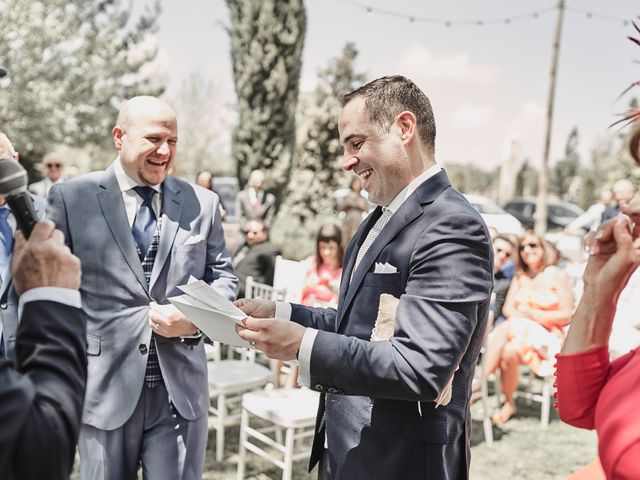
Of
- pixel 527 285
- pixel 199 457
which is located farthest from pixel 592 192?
pixel 199 457

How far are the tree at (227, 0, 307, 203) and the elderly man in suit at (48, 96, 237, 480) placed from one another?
1201 centimetres

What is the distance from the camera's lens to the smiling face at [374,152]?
1.96 meters

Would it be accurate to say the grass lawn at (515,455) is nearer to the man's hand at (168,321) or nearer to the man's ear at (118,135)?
the man's hand at (168,321)

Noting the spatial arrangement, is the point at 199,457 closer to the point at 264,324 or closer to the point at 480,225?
the point at 264,324

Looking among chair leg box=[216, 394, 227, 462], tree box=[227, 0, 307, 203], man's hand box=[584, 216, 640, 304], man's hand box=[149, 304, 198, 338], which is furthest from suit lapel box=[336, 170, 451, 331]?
tree box=[227, 0, 307, 203]

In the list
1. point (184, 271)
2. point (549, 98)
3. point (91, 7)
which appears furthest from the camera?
point (91, 7)

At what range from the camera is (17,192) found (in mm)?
1319

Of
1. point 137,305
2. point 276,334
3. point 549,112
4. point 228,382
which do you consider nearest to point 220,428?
point 228,382

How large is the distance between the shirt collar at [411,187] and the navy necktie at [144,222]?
3.87 feet

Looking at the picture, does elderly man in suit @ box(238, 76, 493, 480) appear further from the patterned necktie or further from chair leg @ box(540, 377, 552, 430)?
chair leg @ box(540, 377, 552, 430)

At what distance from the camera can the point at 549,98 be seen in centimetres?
1725

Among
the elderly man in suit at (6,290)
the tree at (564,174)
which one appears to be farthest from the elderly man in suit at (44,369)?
the tree at (564,174)

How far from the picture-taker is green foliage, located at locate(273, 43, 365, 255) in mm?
18594

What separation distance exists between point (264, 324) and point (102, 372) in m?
1.13
